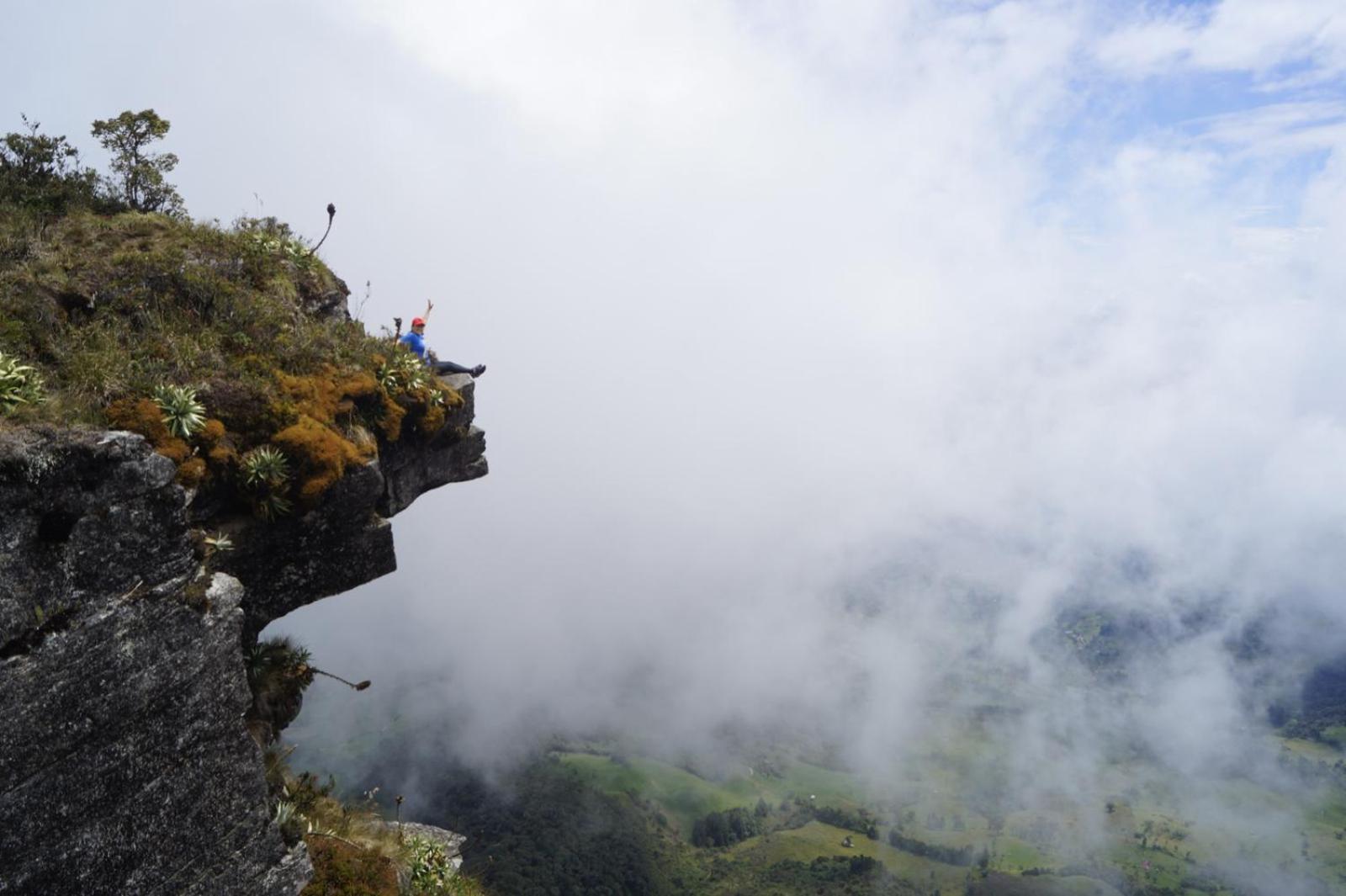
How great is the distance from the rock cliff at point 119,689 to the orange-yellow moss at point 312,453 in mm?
1672

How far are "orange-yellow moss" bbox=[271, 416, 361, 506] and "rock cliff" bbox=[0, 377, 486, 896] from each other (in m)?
1.67

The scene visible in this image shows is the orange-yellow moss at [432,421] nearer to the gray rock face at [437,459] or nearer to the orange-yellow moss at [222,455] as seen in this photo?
the gray rock face at [437,459]

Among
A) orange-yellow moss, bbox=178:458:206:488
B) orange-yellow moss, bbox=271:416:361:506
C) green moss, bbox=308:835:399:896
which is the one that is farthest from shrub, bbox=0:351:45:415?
green moss, bbox=308:835:399:896

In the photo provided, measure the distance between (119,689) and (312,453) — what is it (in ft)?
19.8

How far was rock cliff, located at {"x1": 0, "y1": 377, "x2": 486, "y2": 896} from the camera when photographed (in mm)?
11883

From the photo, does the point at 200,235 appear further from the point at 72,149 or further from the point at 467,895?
the point at 467,895

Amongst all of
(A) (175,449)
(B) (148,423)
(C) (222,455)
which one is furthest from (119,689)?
(B) (148,423)

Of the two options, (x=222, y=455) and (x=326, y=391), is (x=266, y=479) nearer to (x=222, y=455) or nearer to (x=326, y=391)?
(x=222, y=455)

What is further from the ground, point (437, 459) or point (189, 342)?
point (437, 459)

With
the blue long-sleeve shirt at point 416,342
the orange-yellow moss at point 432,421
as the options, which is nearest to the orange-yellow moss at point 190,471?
the orange-yellow moss at point 432,421

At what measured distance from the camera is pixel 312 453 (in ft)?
55.3

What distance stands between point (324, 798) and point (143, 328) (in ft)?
48.4

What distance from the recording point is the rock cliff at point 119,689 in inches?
468

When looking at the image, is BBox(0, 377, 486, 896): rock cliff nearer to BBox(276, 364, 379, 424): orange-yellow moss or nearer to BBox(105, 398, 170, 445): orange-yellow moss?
BBox(105, 398, 170, 445): orange-yellow moss
